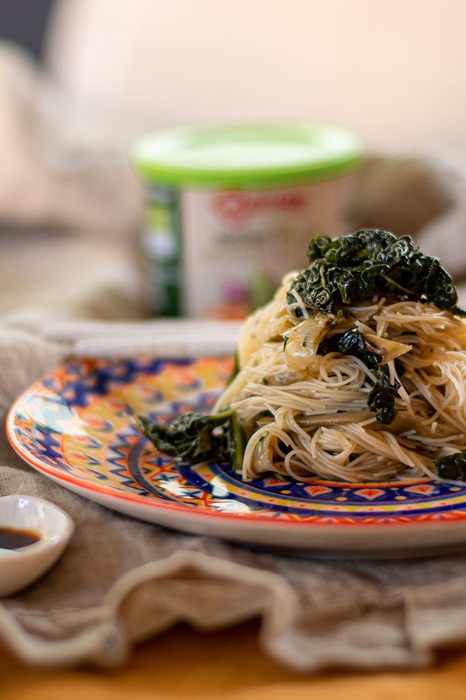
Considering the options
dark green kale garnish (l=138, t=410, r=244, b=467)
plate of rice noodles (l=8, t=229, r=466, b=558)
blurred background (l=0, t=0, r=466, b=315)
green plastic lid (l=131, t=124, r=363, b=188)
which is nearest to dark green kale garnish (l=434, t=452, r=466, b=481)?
plate of rice noodles (l=8, t=229, r=466, b=558)

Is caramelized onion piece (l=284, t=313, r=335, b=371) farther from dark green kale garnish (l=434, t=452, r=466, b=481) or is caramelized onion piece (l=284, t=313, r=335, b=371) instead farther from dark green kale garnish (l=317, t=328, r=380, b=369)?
dark green kale garnish (l=434, t=452, r=466, b=481)

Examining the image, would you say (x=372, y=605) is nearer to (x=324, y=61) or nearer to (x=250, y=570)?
(x=250, y=570)

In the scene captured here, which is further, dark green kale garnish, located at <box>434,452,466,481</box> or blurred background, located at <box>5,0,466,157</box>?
blurred background, located at <box>5,0,466,157</box>

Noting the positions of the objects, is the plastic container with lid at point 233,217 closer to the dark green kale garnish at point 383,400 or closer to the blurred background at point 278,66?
the blurred background at point 278,66

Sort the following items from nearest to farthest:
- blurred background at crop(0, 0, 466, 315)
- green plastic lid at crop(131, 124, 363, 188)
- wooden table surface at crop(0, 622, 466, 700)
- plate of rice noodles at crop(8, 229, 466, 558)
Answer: wooden table surface at crop(0, 622, 466, 700) → plate of rice noodles at crop(8, 229, 466, 558) → green plastic lid at crop(131, 124, 363, 188) → blurred background at crop(0, 0, 466, 315)

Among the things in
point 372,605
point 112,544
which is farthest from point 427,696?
point 112,544

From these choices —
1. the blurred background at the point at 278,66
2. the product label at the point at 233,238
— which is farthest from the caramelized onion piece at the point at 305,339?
the blurred background at the point at 278,66
